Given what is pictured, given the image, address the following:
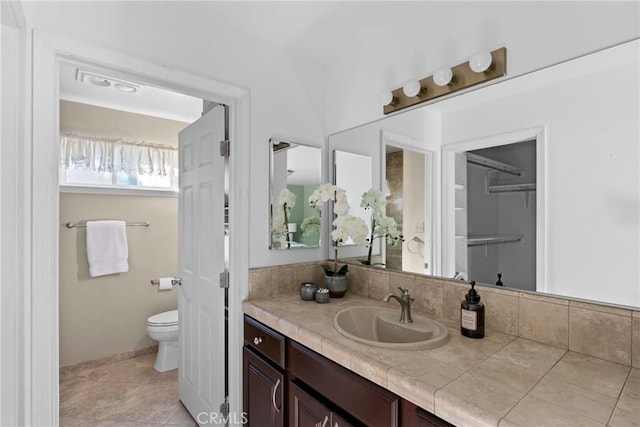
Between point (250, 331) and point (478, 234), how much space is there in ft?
3.91

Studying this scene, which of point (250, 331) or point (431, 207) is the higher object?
point (431, 207)

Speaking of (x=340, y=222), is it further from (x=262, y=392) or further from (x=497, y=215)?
(x=262, y=392)

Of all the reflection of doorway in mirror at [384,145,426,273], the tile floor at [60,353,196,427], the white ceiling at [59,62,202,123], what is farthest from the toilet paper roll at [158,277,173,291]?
the reflection of doorway in mirror at [384,145,426,273]

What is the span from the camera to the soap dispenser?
1.22m

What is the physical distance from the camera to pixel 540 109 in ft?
4.01

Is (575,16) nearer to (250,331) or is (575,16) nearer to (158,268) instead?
(250,331)

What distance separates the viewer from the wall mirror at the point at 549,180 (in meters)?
1.04

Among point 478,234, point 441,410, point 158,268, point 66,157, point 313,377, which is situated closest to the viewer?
point 441,410

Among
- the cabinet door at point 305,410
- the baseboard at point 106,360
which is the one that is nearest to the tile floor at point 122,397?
the baseboard at point 106,360

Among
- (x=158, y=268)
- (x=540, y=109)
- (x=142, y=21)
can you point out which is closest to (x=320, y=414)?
(x=540, y=109)

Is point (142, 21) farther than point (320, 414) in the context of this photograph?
Yes

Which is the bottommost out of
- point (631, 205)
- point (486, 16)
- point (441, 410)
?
point (441, 410)

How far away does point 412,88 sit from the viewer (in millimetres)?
1543

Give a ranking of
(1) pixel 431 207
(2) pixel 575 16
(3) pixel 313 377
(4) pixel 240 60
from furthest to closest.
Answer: (4) pixel 240 60 < (1) pixel 431 207 < (3) pixel 313 377 < (2) pixel 575 16
